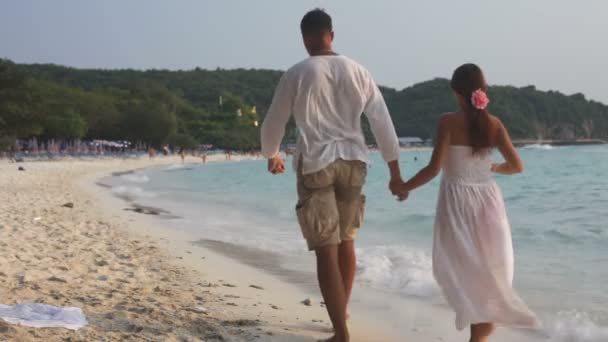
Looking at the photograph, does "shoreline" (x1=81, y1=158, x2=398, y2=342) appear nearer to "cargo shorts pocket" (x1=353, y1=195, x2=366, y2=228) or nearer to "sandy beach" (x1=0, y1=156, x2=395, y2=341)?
"sandy beach" (x1=0, y1=156, x2=395, y2=341)

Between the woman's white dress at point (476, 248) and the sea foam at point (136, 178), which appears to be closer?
the woman's white dress at point (476, 248)

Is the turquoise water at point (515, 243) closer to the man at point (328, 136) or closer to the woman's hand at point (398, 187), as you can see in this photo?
the woman's hand at point (398, 187)

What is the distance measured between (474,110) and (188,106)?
106900mm

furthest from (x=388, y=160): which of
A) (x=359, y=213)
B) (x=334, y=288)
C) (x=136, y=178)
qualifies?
(x=136, y=178)

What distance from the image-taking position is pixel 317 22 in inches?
126

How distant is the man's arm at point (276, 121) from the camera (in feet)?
10.3

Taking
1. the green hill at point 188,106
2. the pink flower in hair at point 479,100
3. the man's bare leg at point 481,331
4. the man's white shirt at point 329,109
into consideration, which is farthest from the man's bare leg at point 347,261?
the green hill at point 188,106

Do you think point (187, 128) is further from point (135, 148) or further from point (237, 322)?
point (237, 322)

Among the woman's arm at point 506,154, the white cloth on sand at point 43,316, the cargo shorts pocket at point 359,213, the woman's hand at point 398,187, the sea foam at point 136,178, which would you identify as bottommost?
the sea foam at point 136,178

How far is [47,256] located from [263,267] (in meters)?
2.03

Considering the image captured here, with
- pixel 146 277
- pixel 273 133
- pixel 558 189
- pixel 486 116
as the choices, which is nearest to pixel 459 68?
pixel 486 116

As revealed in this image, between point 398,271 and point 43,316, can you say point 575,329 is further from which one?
point 43,316

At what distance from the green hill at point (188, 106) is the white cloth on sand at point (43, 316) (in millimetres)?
38021

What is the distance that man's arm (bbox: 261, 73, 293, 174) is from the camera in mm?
3145
